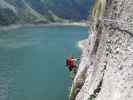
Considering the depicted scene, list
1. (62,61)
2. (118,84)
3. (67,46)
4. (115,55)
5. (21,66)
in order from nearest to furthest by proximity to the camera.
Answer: (118,84), (115,55), (21,66), (62,61), (67,46)

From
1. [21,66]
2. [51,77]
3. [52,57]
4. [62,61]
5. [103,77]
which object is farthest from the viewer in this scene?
[52,57]

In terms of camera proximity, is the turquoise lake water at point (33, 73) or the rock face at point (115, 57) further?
the turquoise lake water at point (33, 73)

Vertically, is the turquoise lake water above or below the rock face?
below

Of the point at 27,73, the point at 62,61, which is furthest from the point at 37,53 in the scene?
the point at 27,73

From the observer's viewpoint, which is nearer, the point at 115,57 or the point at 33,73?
the point at 115,57

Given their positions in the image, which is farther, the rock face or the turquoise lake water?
the turquoise lake water

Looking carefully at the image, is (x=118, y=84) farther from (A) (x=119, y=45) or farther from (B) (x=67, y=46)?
(B) (x=67, y=46)

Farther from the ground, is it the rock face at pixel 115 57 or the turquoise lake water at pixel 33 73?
the rock face at pixel 115 57

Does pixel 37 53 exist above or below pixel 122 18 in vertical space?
below

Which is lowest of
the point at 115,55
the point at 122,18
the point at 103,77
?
the point at 103,77

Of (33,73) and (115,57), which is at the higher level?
(115,57)

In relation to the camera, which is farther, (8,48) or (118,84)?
(8,48)
